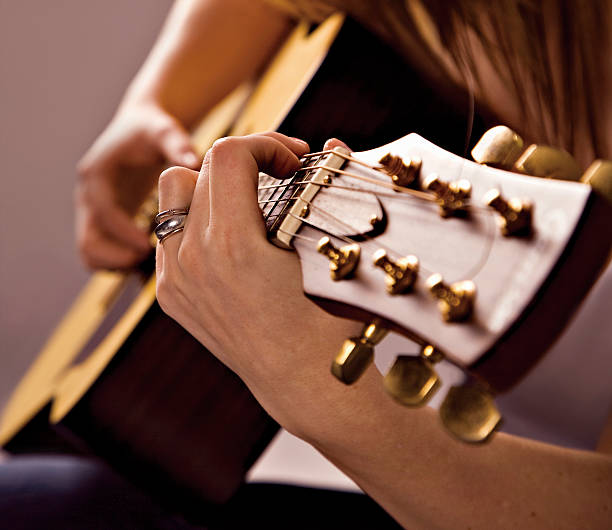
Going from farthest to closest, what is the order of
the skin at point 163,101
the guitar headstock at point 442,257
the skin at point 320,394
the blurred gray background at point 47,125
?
the blurred gray background at point 47,125, the skin at point 163,101, the skin at point 320,394, the guitar headstock at point 442,257

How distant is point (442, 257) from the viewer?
0.92 feet

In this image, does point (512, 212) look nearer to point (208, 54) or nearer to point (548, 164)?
point (548, 164)

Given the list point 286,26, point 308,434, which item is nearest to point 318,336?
point 308,434

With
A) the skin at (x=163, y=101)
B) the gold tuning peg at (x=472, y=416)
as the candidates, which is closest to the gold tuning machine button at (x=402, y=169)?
the gold tuning peg at (x=472, y=416)

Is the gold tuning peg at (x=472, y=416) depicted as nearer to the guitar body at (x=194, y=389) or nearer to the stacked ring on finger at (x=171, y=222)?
the stacked ring on finger at (x=171, y=222)

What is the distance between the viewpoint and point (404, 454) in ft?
1.28

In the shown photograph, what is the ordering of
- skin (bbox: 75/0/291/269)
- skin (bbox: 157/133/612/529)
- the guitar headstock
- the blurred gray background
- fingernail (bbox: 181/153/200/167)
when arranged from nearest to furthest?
the guitar headstock, skin (bbox: 157/133/612/529), fingernail (bbox: 181/153/200/167), skin (bbox: 75/0/291/269), the blurred gray background

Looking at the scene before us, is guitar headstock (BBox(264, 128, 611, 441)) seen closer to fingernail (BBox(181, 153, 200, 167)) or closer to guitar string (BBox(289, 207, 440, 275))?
guitar string (BBox(289, 207, 440, 275))

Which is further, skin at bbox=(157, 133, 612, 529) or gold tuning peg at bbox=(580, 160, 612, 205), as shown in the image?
skin at bbox=(157, 133, 612, 529)

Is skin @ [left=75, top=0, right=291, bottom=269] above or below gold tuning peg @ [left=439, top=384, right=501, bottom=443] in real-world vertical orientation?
below

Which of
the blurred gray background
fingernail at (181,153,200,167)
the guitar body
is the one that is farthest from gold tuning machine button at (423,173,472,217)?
the blurred gray background

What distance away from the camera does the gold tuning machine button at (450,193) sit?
0.92ft

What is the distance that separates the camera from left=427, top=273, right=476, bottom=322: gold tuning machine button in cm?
25

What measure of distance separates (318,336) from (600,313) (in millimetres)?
399
